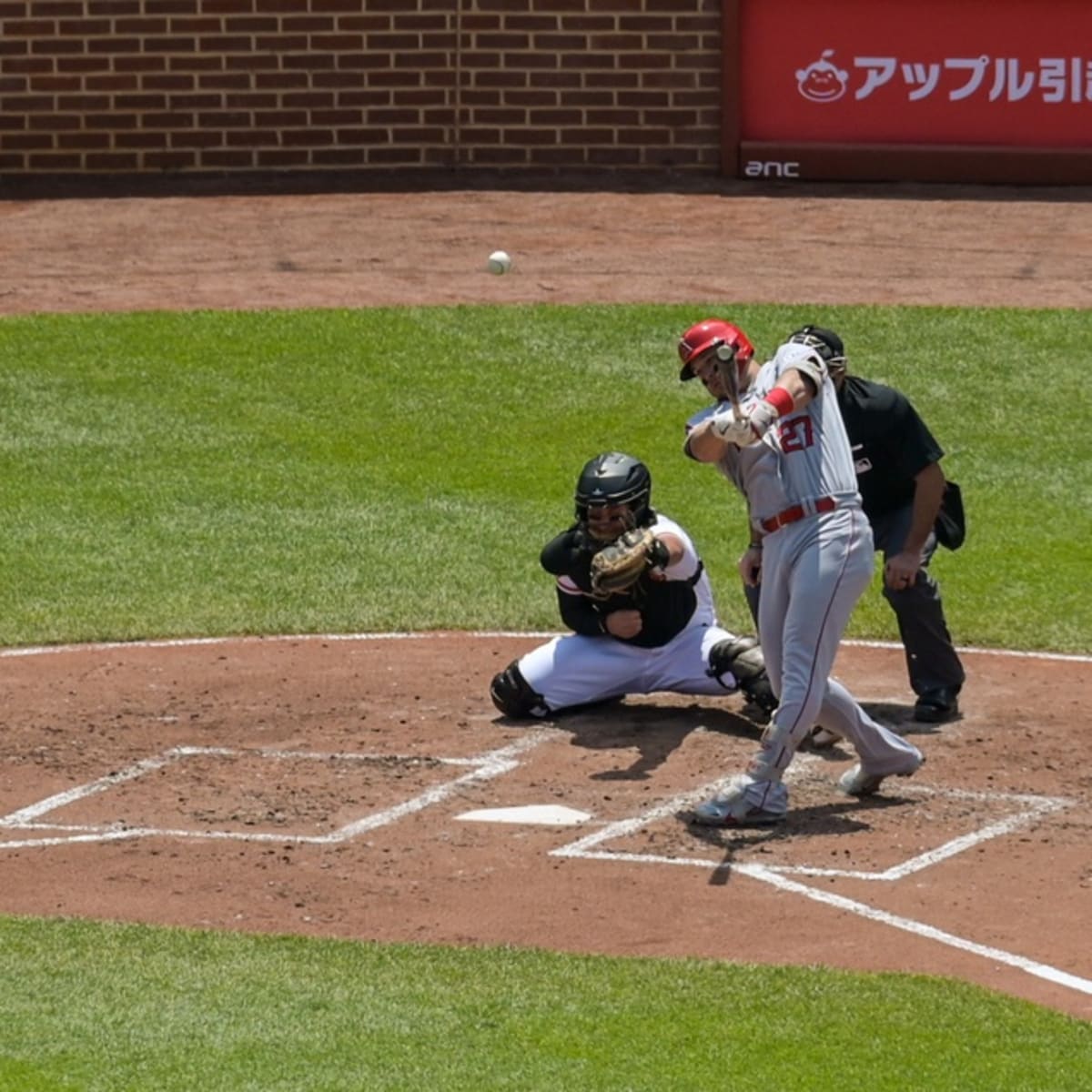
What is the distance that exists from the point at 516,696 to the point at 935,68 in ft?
40.6

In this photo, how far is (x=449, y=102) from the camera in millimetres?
21406

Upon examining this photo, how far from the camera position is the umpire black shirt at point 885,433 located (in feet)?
31.0

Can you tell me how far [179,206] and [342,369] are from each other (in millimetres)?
4443

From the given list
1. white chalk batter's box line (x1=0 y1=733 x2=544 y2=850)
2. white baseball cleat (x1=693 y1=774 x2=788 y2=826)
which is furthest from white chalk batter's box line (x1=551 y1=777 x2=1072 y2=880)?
white chalk batter's box line (x1=0 y1=733 x2=544 y2=850)

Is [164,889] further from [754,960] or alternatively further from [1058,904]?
[1058,904]

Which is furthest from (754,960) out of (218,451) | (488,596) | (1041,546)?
(218,451)

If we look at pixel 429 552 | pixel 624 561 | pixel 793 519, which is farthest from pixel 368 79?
pixel 793 519

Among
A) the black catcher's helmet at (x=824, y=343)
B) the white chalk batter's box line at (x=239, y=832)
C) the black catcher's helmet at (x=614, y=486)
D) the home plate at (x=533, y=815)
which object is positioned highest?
the black catcher's helmet at (x=824, y=343)

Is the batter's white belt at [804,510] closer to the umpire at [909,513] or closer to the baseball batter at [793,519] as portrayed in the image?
the baseball batter at [793,519]

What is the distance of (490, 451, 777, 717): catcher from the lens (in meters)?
9.49

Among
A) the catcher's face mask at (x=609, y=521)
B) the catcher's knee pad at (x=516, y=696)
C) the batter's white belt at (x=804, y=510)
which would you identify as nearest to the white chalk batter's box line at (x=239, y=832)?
the catcher's knee pad at (x=516, y=696)

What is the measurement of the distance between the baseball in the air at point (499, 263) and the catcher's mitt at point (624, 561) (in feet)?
32.7

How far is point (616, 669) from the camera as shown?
10.0m

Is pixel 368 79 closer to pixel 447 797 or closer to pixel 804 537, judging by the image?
pixel 447 797
